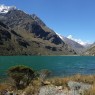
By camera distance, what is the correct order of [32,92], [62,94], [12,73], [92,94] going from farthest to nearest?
1. [12,73]
2. [32,92]
3. [62,94]
4. [92,94]

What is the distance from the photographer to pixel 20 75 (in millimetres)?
21562

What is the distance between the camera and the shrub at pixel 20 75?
21594 mm

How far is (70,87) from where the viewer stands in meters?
19.0

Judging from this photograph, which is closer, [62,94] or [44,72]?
[62,94]

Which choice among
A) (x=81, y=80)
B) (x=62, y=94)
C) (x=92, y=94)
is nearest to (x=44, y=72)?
(x=81, y=80)

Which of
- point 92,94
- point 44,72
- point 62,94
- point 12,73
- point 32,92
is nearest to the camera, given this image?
point 92,94

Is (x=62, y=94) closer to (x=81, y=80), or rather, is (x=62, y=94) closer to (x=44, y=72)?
(x=81, y=80)

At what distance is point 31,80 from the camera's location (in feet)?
74.7

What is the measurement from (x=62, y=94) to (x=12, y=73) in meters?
6.08

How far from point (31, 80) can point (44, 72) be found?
2381 mm

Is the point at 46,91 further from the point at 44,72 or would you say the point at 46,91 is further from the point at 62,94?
the point at 44,72

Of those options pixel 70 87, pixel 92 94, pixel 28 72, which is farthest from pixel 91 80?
pixel 92 94

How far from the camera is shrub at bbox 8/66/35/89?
70.8 ft

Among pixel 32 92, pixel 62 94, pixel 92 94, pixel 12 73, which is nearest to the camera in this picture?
pixel 92 94
